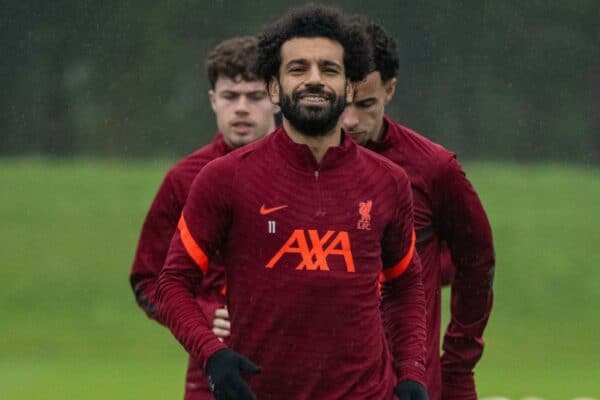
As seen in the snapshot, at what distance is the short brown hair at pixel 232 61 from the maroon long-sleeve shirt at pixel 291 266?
77.5 inches

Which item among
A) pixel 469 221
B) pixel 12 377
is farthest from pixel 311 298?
pixel 12 377

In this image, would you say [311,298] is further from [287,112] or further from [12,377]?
[12,377]

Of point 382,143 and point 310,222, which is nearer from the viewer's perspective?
point 310,222

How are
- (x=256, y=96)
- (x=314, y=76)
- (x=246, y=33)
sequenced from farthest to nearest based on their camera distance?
1. (x=246, y=33)
2. (x=256, y=96)
3. (x=314, y=76)

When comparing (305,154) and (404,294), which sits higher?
(305,154)

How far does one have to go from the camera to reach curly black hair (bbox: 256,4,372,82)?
5.28 meters

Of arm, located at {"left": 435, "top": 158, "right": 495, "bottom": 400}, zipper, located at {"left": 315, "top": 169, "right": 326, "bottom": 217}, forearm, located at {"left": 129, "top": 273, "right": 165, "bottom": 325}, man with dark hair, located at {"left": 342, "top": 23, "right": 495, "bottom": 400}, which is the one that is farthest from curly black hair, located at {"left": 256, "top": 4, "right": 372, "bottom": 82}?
forearm, located at {"left": 129, "top": 273, "right": 165, "bottom": 325}

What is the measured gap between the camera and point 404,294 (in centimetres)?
545

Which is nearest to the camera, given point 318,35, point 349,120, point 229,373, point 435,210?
point 229,373

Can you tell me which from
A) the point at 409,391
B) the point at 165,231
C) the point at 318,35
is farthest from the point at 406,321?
the point at 165,231

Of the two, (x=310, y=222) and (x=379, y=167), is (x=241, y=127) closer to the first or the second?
(x=379, y=167)

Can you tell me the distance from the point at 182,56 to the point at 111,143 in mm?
1589

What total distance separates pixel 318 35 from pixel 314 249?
2.23 feet

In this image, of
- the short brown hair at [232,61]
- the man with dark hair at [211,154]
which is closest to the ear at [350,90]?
the man with dark hair at [211,154]
